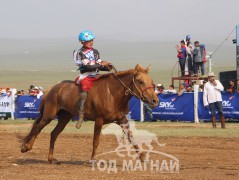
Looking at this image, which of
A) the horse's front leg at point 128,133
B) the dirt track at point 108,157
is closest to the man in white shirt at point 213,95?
the dirt track at point 108,157

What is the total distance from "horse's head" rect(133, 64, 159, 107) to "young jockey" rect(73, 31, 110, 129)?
29.8 inches

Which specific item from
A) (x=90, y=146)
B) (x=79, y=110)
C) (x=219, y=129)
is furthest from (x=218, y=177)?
(x=219, y=129)

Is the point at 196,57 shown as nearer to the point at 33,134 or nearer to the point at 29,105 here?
the point at 29,105

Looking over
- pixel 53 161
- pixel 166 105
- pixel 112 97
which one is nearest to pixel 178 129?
pixel 166 105

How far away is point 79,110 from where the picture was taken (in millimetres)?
13516

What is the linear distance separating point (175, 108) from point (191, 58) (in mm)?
3024

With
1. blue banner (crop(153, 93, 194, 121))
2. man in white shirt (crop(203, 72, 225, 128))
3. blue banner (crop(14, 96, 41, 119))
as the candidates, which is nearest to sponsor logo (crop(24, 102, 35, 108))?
blue banner (crop(14, 96, 41, 119))

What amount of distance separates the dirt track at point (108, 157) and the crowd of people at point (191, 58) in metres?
9.29

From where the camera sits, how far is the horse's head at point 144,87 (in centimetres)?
1295

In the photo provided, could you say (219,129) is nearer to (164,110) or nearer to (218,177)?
(164,110)

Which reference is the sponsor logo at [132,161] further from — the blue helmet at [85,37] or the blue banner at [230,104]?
the blue banner at [230,104]

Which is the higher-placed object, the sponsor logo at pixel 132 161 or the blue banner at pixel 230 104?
the blue banner at pixel 230 104

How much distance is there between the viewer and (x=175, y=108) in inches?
1045

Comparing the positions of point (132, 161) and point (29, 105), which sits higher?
point (29, 105)
